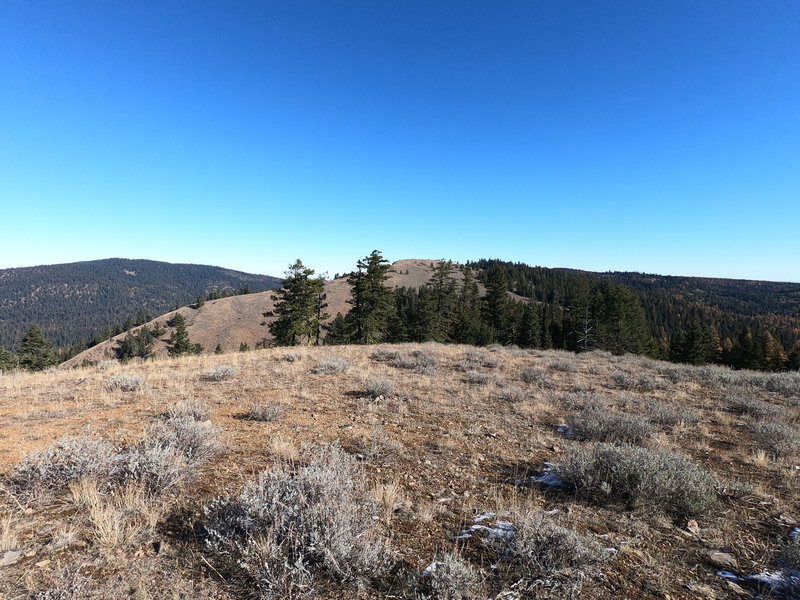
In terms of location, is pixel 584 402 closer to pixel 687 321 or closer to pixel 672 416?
pixel 672 416

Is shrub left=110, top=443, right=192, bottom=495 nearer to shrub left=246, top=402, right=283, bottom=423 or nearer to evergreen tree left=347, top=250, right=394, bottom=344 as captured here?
shrub left=246, top=402, right=283, bottom=423

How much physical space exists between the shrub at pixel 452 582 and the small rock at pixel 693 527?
2.74 metres

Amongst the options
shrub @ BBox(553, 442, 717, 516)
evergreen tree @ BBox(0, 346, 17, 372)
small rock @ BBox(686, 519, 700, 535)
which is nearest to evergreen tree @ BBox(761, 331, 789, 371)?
shrub @ BBox(553, 442, 717, 516)

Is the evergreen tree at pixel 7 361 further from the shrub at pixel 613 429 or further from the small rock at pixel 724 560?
the small rock at pixel 724 560

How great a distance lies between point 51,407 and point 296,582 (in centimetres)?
872

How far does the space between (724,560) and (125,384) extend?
12257mm

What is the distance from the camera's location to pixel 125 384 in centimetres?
944

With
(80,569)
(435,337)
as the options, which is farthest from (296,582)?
(435,337)

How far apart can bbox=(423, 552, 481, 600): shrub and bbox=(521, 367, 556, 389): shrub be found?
9631 millimetres

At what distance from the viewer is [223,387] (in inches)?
395

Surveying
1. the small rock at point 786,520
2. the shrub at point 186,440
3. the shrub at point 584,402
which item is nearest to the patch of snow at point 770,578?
the small rock at point 786,520

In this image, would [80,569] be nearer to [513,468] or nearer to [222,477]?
[222,477]

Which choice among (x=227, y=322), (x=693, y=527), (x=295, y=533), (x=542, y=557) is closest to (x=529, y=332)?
(x=693, y=527)

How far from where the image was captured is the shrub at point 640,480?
411 centimetres
